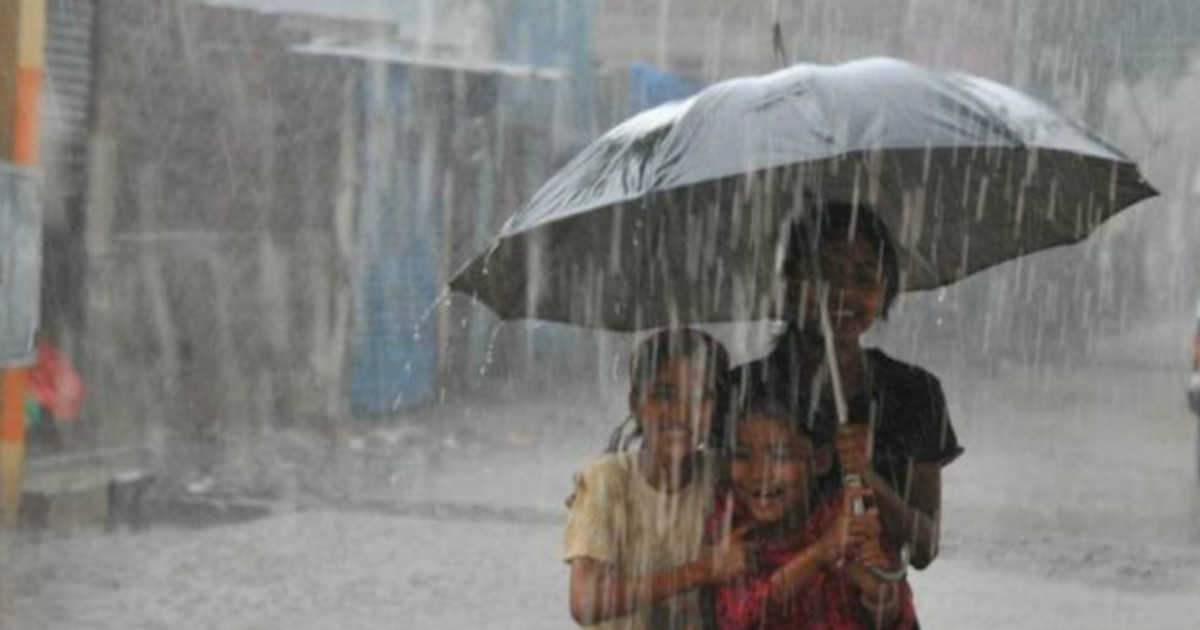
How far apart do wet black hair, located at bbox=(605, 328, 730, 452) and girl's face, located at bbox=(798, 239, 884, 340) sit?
21cm

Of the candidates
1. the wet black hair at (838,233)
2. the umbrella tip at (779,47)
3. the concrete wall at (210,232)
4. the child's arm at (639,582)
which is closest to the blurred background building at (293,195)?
the concrete wall at (210,232)

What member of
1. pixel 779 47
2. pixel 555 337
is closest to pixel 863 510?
Answer: pixel 779 47

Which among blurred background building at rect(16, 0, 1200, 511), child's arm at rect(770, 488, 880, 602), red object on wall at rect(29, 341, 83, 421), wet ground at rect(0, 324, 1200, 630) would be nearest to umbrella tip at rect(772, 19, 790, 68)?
child's arm at rect(770, 488, 880, 602)

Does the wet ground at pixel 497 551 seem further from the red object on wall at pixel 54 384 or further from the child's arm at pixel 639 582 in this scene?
the child's arm at pixel 639 582

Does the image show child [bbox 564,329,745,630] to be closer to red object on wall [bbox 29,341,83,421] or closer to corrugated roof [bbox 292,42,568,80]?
red object on wall [bbox 29,341,83,421]

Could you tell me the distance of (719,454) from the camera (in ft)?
12.0

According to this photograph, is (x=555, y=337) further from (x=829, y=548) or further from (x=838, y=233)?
(x=829, y=548)

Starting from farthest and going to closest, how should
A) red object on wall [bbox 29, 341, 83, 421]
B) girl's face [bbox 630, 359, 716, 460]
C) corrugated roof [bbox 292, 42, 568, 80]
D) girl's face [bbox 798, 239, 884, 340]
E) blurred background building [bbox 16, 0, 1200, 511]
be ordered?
corrugated roof [bbox 292, 42, 568, 80] → blurred background building [bbox 16, 0, 1200, 511] → red object on wall [bbox 29, 341, 83, 421] → girl's face [bbox 798, 239, 884, 340] → girl's face [bbox 630, 359, 716, 460]

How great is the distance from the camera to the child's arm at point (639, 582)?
3.55 metres

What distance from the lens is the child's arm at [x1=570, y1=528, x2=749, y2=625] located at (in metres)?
3.55

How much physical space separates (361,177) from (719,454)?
495 inches

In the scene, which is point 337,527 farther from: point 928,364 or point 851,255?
point 928,364

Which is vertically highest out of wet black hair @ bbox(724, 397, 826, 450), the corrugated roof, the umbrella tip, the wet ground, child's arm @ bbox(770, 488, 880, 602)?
the corrugated roof

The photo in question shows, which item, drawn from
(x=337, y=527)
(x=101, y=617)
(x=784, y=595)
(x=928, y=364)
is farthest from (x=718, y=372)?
(x=928, y=364)
